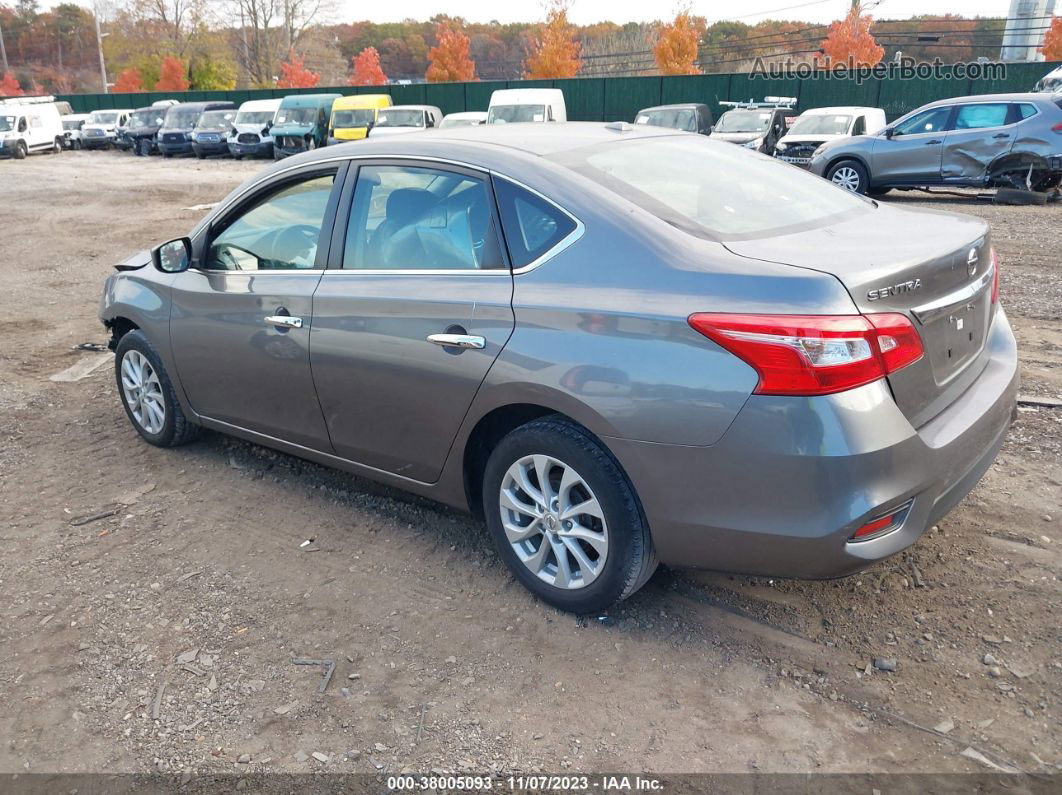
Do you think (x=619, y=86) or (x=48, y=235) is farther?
(x=619, y=86)

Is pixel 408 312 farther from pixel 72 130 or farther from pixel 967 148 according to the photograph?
pixel 72 130

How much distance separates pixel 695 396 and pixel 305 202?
223 cm

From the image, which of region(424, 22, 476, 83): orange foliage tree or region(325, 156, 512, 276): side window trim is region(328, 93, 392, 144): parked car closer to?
region(325, 156, 512, 276): side window trim

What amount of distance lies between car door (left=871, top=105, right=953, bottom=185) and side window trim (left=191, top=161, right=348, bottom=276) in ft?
40.5

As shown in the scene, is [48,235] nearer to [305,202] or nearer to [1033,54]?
[305,202]

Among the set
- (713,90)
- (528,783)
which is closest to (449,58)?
(713,90)

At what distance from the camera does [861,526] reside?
261 centimetres

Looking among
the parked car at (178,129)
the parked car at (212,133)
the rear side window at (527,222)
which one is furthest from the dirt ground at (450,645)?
the parked car at (178,129)

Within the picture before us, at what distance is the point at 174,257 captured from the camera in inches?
179

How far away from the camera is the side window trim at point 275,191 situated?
382cm

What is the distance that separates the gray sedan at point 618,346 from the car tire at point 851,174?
11.6 metres

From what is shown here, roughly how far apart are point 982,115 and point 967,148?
1.79 feet

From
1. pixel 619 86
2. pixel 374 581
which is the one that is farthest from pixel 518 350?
pixel 619 86

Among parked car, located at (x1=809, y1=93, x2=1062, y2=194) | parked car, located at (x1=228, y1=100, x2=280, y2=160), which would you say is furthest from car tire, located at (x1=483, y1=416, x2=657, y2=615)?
parked car, located at (x1=228, y1=100, x2=280, y2=160)
